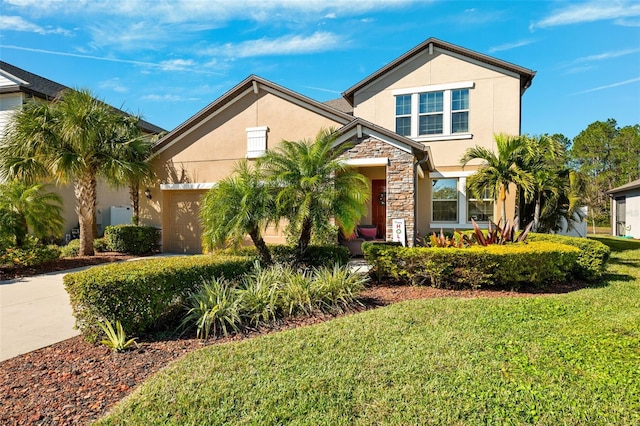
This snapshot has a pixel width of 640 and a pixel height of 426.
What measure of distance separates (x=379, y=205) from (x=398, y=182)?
3447 mm

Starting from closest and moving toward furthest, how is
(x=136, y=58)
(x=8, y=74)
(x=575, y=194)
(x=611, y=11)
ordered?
(x=611, y=11) → (x=136, y=58) → (x=575, y=194) → (x=8, y=74)

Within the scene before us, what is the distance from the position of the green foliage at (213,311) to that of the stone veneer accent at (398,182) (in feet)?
22.5

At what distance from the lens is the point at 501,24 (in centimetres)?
1105

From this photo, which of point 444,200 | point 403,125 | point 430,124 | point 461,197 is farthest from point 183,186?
point 461,197

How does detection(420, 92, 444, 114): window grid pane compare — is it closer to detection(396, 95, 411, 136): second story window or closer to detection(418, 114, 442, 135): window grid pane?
detection(418, 114, 442, 135): window grid pane

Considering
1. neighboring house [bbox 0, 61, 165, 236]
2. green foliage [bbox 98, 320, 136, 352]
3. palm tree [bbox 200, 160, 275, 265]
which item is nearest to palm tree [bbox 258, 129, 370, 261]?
palm tree [bbox 200, 160, 275, 265]

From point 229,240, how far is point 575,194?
13.5 metres

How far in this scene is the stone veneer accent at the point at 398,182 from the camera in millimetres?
11094

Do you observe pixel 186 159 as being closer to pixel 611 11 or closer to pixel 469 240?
pixel 469 240

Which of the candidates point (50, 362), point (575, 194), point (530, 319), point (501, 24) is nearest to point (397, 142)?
point (501, 24)

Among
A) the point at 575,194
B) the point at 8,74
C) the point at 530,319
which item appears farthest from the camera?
the point at 8,74

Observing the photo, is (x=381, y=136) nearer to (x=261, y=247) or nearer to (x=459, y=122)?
(x=459, y=122)

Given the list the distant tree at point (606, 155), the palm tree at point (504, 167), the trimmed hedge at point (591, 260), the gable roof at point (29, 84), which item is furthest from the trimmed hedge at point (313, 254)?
the distant tree at point (606, 155)

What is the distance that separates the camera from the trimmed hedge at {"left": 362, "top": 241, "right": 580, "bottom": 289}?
289 inches
